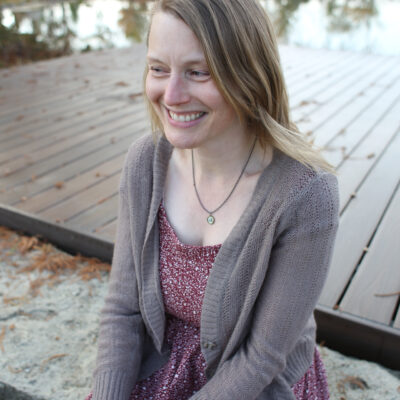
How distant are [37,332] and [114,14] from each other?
982cm

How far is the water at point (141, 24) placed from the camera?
7.67 m

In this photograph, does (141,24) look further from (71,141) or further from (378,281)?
(378,281)

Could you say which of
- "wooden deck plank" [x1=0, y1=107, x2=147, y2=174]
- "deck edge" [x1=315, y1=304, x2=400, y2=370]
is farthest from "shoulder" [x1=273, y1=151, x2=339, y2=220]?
"wooden deck plank" [x1=0, y1=107, x2=147, y2=174]

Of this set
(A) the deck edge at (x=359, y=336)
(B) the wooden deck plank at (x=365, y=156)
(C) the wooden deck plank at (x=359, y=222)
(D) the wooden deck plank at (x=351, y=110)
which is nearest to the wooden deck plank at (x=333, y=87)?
(D) the wooden deck plank at (x=351, y=110)

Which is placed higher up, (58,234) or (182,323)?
(182,323)

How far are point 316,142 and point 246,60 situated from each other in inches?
87.7

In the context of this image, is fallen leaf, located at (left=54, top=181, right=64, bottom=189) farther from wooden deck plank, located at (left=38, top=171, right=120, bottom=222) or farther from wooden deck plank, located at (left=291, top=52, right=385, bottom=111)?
wooden deck plank, located at (left=291, top=52, right=385, bottom=111)

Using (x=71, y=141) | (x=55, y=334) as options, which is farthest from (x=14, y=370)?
(x=71, y=141)

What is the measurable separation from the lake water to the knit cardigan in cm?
597

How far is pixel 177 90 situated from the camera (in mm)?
1096

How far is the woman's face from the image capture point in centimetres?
105

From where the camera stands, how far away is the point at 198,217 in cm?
133

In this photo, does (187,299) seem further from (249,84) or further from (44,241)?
(44,241)

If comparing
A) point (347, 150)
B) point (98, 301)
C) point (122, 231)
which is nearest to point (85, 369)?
point (98, 301)
